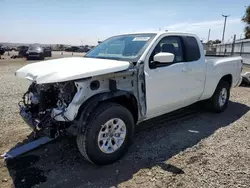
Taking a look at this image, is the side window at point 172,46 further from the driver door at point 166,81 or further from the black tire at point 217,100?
the black tire at point 217,100

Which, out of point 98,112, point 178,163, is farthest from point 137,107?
point 178,163

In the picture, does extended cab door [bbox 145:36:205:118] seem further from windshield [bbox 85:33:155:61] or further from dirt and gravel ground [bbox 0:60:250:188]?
dirt and gravel ground [bbox 0:60:250:188]

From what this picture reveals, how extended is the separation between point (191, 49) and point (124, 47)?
1.44 meters

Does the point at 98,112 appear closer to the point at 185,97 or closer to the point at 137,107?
the point at 137,107

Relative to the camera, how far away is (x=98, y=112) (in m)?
3.12

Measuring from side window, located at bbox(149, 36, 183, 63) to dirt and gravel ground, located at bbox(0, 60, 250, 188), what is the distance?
4.91ft

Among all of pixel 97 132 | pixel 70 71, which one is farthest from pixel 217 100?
pixel 70 71

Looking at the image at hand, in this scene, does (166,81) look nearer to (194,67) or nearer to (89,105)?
(194,67)

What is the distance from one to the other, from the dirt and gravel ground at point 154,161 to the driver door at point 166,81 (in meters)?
0.60

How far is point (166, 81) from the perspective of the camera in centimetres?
403

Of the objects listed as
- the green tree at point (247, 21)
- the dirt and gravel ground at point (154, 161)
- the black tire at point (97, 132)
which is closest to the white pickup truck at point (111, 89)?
the black tire at point (97, 132)

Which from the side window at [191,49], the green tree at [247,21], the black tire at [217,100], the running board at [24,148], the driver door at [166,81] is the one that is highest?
the green tree at [247,21]

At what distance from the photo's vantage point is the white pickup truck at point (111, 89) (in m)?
3.07

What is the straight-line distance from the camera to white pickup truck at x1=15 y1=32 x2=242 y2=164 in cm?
307
